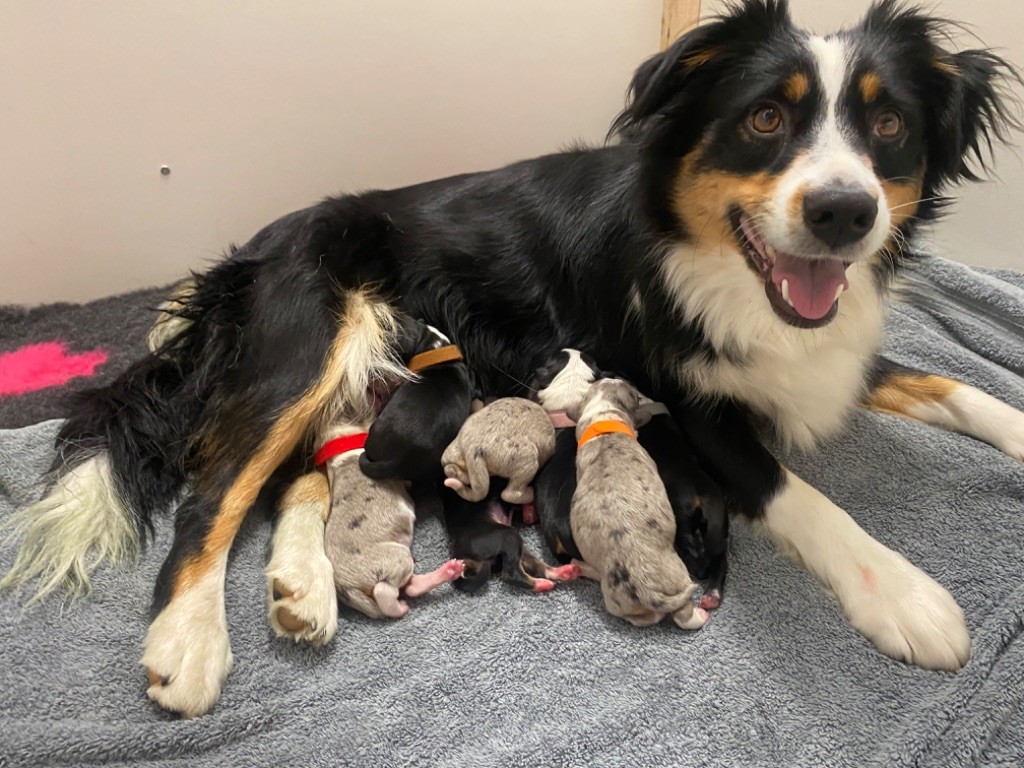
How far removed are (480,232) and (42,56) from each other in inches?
63.3

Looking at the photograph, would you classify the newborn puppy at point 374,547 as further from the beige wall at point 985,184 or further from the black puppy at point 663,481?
the beige wall at point 985,184

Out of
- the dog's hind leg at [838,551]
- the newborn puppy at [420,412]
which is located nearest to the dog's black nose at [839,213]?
the dog's hind leg at [838,551]

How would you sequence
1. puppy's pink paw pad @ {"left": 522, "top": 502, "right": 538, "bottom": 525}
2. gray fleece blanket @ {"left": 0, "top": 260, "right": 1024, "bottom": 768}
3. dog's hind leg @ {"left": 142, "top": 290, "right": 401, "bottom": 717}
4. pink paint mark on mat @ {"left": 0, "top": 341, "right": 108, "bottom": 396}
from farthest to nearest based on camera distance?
pink paint mark on mat @ {"left": 0, "top": 341, "right": 108, "bottom": 396} < puppy's pink paw pad @ {"left": 522, "top": 502, "right": 538, "bottom": 525} < dog's hind leg @ {"left": 142, "top": 290, "right": 401, "bottom": 717} < gray fleece blanket @ {"left": 0, "top": 260, "right": 1024, "bottom": 768}

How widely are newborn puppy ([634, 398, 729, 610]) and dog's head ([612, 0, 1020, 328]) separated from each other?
42 cm

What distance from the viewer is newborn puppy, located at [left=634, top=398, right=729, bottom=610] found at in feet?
5.35

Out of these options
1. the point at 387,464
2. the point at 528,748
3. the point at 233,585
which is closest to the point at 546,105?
the point at 387,464

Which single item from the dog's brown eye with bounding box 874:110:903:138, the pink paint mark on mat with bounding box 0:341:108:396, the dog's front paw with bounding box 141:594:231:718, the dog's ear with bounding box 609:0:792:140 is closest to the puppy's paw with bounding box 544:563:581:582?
the dog's front paw with bounding box 141:594:231:718

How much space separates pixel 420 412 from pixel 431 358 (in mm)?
217

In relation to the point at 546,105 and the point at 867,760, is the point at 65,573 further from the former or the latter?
the point at 546,105

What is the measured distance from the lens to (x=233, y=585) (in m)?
1.68

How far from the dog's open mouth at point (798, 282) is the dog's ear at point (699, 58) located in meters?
0.31

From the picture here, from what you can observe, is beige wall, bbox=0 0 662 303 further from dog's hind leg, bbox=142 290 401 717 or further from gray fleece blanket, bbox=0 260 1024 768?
gray fleece blanket, bbox=0 260 1024 768

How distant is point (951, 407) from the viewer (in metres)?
2.01

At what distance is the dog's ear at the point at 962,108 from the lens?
1.65 metres
